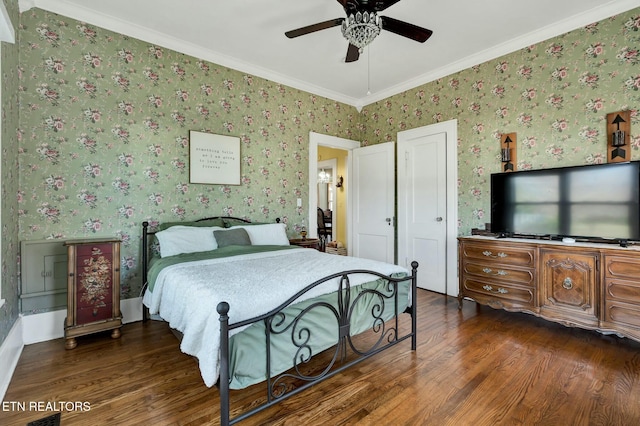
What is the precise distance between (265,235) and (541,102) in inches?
129

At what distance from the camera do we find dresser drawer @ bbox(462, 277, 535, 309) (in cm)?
281

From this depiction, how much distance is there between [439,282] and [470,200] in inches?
45.4

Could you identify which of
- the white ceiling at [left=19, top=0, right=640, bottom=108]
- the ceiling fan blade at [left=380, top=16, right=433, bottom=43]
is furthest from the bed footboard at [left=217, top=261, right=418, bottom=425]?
the white ceiling at [left=19, top=0, right=640, bottom=108]

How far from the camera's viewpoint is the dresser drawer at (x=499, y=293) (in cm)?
281

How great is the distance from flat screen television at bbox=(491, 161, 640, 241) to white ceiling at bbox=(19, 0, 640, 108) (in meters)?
1.45

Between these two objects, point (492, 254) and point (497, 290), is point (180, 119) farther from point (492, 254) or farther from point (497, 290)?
point (497, 290)

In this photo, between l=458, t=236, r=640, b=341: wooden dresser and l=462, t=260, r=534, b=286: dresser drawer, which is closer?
l=458, t=236, r=640, b=341: wooden dresser


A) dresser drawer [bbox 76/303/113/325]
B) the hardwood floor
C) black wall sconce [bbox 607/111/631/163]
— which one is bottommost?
the hardwood floor

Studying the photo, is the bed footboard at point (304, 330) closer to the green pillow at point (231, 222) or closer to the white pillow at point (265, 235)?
the white pillow at point (265, 235)

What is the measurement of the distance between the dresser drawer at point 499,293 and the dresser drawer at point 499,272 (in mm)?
52

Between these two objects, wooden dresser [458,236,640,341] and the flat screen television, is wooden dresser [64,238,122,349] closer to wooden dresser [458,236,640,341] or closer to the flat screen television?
wooden dresser [458,236,640,341]

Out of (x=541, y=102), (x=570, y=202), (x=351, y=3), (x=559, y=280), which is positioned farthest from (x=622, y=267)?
(x=351, y=3)

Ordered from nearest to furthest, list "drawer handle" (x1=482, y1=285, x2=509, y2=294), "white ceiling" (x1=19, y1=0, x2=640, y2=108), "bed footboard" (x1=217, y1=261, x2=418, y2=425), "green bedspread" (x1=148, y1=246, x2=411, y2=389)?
1. "bed footboard" (x1=217, y1=261, x2=418, y2=425)
2. "green bedspread" (x1=148, y1=246, x2=411, y2=389)
3. "white ceiling" (x1=19, y1=0, x2=640, y2=108)
4. "drawer handle" (x1=482, y1=285, x2=509, y2=294)

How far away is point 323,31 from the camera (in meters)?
3.07
